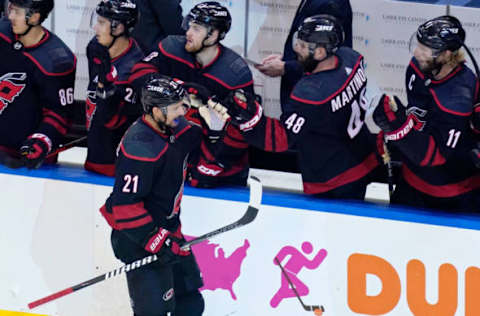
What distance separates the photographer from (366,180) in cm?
381

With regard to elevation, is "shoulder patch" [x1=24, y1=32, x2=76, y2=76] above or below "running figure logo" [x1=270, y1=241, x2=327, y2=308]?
above

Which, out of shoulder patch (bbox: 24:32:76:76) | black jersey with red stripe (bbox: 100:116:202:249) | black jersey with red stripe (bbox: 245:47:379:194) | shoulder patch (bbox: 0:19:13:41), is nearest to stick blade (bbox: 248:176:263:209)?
black jersey with red stripe (bbox: 245:47:379:194)

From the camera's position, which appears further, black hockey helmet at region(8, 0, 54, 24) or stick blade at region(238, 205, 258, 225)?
black hockey helmet at region(8, 0, 54, 24)

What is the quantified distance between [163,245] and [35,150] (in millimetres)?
846

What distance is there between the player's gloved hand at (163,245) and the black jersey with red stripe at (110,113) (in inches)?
26.1

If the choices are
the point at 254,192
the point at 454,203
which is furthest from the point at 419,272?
the point at 254,192

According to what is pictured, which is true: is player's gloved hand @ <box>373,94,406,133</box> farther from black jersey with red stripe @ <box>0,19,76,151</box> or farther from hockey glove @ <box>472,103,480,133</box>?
black jersey with red stripe @ <box>0,19,76,151</box>

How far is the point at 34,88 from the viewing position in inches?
161

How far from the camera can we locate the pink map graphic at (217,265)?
12.4ft

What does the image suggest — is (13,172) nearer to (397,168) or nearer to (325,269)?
(325,269)

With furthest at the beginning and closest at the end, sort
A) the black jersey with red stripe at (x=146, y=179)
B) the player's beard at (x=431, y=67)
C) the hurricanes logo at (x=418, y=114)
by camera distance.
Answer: the hurricanes logo at (x=418, y=114), the player's beard at (x=431, y=67), the black jersey with red stripe at (x=146, y=179)

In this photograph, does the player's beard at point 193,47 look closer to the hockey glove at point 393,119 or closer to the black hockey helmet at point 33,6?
the black hockey helmet at point 33,6

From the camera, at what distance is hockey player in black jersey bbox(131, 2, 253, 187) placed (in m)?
3.80

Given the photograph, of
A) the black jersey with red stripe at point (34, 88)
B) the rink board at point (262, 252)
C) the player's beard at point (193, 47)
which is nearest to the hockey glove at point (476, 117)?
the rink board at point (262, 252)
